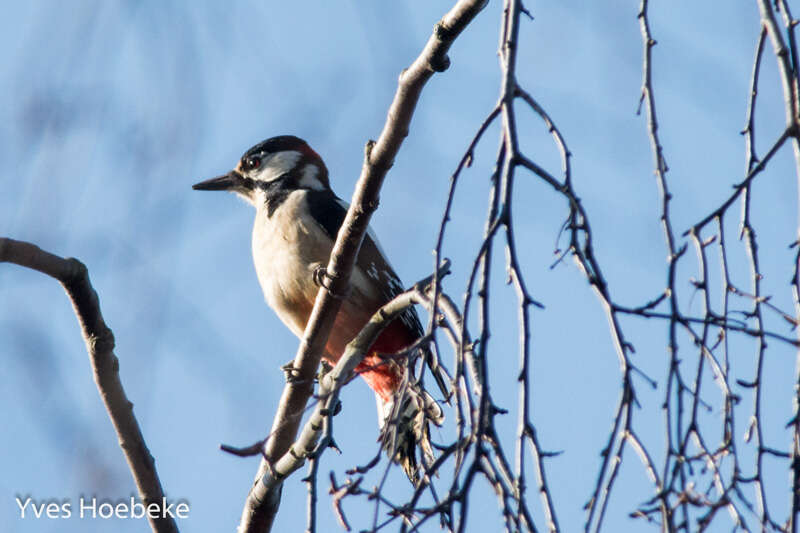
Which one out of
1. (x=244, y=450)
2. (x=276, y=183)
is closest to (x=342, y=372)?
(x=244, y=450)

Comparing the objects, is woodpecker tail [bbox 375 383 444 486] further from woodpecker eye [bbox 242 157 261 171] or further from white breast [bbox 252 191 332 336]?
woodpecker eye [bbox 242 157 261 171]

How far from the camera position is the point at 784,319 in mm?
2053

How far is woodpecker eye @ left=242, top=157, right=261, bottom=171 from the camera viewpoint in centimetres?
575

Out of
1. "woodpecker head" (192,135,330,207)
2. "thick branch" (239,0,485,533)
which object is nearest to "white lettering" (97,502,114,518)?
"thick branch" (239,0,485,533)

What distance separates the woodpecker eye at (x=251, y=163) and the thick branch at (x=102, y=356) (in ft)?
8.20

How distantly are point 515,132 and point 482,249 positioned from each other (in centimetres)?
23

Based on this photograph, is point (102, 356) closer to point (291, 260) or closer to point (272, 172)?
point (291, 260)

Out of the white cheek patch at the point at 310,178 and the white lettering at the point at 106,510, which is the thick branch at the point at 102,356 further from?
the white cheek patch at the point at 310,178

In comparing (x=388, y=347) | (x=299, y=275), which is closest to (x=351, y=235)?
(x=299, y=275)

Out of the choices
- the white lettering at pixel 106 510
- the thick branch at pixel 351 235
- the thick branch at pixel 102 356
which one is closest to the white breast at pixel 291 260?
the thick branch at pixel 351 235

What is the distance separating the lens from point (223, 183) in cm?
577

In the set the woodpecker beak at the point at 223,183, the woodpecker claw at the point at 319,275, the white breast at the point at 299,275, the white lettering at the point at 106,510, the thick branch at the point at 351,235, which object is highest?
the woodpecker beak at the point at 223,183

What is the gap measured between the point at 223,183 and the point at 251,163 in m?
0.20

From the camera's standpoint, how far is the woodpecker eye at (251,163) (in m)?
5.75
